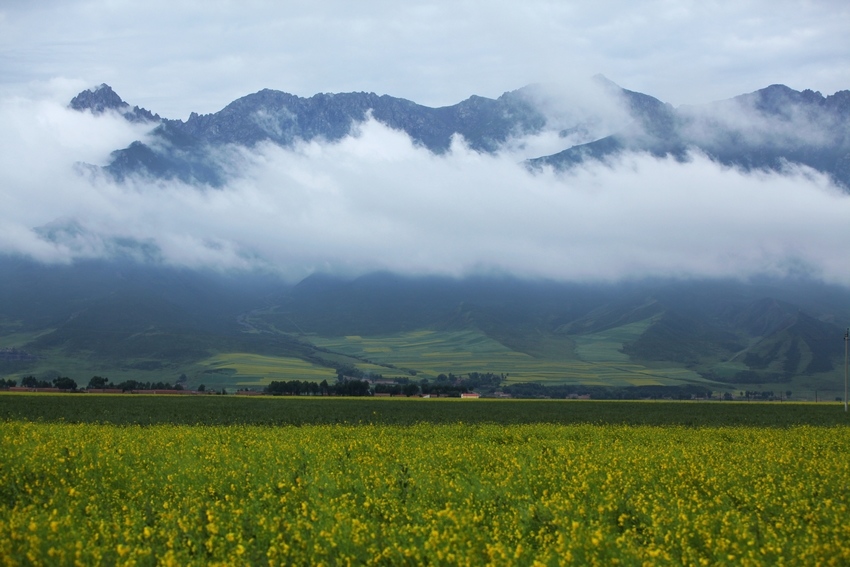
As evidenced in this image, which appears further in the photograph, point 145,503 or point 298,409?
point 298,409

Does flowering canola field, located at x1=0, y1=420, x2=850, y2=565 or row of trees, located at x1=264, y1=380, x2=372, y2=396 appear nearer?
flowering canola field, located at x1=0, y1=420, x2=850, y2=565

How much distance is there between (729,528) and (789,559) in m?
2.38

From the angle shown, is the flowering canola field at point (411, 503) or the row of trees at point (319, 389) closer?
the flowering canola field at point (411, 503)

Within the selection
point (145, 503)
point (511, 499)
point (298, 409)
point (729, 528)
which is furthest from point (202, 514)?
point (298, 409)

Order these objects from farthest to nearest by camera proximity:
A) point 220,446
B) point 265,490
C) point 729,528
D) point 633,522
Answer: point 220,446, point 265,490, point 633,522, point 729,528

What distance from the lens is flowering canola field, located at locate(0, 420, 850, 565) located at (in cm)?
1691

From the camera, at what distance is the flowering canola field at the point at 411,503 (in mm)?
16906

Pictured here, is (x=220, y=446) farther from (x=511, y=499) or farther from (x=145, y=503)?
(x=511, y=499)

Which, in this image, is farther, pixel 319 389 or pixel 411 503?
pixel 319 389

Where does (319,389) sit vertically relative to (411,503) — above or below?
below

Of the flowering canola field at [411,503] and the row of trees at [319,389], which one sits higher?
the flowering canola field at [411,503]

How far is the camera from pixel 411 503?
71.7 ft

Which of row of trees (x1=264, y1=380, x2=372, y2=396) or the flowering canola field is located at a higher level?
the flowering canola field

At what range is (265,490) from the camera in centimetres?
2364
